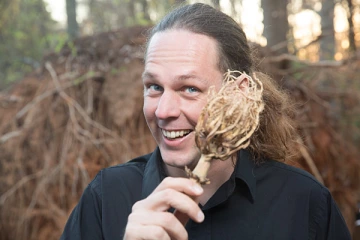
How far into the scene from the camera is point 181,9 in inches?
91.6

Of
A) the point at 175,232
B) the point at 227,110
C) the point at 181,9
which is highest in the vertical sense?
the point at 181,9

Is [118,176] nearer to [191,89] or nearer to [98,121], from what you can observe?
[191,89]

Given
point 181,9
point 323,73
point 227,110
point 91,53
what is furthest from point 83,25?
point 227,110

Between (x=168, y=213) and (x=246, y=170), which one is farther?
(x=246, y=170)

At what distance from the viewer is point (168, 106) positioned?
1.90 meters

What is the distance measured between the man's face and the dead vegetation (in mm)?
2728

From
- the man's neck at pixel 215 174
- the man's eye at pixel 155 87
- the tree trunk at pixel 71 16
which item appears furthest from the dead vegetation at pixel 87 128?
the tree trunk at pixel 71 16

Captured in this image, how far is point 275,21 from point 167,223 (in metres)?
5.05

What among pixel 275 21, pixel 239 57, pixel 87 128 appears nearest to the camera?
pixel 239 57

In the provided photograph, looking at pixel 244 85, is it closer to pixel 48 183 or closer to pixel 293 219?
pixel 293 219

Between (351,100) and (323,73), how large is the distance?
53 centimetres

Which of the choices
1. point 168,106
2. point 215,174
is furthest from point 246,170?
point 168,106

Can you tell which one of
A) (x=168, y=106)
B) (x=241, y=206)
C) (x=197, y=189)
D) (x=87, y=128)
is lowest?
(x=87, y=128)

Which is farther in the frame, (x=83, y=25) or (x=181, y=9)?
(x=83, y=25)
